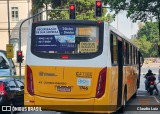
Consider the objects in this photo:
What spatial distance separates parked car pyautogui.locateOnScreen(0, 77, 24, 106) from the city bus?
230cm

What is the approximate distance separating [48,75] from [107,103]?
173 cm

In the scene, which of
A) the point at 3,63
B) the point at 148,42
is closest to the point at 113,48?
the point at 3,63

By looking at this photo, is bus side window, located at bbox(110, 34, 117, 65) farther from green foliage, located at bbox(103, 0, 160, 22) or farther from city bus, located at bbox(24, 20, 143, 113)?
green foliage, located at bbox(103, 0, 160, 22)

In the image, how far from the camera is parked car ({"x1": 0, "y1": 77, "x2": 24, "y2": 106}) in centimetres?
1503

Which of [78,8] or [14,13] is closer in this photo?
[78,8]

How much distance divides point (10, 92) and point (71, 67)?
11.8 feet

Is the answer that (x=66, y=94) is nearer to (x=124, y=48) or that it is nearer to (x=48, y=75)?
(x=48, y=75)

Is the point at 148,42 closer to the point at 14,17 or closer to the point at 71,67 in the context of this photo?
the point at 14,17

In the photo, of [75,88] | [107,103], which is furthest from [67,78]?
[107,103]

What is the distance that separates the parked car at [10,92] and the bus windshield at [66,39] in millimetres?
2586

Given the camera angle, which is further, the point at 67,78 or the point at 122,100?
the point at 122,100

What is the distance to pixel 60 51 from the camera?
42.3 feet

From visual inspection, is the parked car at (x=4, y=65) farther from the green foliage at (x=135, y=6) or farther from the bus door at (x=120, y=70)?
the bus door at (x=120, y=70)

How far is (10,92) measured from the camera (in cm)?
1548
